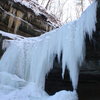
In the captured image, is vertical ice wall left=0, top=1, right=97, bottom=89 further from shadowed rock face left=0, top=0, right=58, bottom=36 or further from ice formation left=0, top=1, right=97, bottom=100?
shadowed rock face left=0, top=0, right=58, bottom=36

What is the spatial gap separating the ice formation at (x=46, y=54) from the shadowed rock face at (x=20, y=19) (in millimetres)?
2147

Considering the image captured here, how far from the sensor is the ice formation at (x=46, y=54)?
4.43 meters

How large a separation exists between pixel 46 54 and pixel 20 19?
3480 millimetres

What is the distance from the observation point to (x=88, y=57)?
15.6 feet

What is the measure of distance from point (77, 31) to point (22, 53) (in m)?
1.61

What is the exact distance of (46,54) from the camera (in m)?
5.08

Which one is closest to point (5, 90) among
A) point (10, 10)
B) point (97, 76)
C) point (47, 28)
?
point (97, 76)

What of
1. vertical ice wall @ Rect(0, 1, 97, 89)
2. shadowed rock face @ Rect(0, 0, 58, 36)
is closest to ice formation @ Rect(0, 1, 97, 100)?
vertical ice wall @ Rect(0, 1, 97, 89)

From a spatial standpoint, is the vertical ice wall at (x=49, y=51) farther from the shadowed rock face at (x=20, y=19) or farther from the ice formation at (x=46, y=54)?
A: the shadowed rock face at (x=20, y=19)

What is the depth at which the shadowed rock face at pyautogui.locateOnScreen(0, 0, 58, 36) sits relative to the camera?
25.9 feet

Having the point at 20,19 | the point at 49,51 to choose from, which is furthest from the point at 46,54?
the point at 20,19

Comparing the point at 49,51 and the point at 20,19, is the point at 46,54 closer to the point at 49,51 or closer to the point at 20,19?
the point at 49,51

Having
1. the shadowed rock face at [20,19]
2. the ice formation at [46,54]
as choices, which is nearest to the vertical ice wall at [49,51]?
the ice formation at [46,54]

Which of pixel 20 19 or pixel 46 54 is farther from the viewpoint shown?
pixel 20 19
